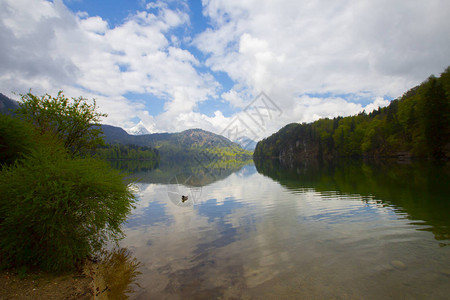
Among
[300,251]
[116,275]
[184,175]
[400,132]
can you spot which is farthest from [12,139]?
[400,132]

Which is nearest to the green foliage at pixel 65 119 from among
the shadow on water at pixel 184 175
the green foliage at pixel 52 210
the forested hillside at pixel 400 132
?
the shadow on water at pixel 184 175

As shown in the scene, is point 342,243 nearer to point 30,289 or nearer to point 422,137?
point 30,289

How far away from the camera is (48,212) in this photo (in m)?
8.34

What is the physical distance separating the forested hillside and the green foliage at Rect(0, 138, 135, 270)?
72.6 metres

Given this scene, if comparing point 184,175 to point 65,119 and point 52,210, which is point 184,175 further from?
point 52,210

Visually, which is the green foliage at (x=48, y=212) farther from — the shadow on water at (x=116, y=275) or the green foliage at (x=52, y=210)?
the shadow on water at (x=116, y=275)

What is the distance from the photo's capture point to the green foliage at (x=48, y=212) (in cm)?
820

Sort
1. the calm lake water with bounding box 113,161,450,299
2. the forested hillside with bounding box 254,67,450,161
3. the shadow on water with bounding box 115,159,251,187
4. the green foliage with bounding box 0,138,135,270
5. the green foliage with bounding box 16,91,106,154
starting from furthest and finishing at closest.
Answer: the forested hillside with bounding box 254,67,450,161 < the shadow on water with bounding box 115,159,251,187 < the green foliage with bounding box 16,91,106,154 < the green foliage with bounding box 0,138,135,270 < the calm lake water with bounding box 113,161,450,299

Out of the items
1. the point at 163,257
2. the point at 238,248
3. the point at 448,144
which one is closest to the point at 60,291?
the point at 163,257

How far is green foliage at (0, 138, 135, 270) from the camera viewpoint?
26.9ft

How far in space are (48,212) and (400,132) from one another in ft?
359

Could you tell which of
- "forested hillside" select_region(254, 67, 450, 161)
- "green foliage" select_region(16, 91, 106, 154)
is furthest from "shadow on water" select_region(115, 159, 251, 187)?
"forested hillside" select_region(254, 67, 450, 161)

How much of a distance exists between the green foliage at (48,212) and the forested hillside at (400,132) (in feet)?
238

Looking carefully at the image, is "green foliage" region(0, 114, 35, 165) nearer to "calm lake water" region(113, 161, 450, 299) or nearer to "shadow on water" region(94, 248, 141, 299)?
"shadow on water" region(94, 248, 141, 299)
